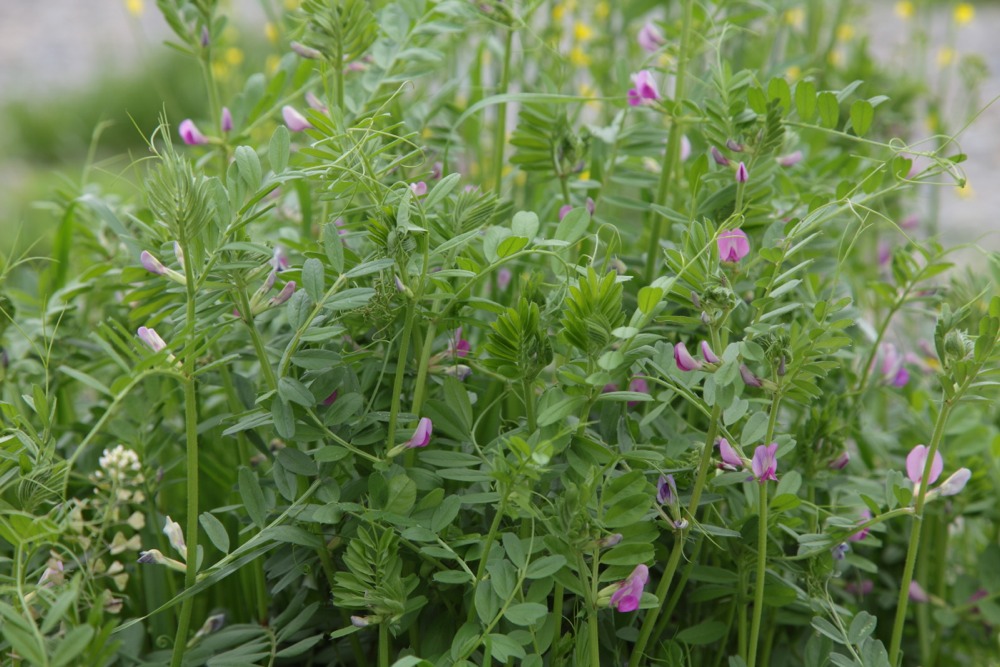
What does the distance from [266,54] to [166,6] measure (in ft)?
9.65

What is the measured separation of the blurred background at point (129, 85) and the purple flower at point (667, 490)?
128 cm

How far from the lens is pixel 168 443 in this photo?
1128 millimetres

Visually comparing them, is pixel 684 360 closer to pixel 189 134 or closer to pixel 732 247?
pixel 732 247

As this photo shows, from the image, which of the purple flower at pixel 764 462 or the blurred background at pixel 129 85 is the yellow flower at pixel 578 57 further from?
the purple flower at pixel 764 462

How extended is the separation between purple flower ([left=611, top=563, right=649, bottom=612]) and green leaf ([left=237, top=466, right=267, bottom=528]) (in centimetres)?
30

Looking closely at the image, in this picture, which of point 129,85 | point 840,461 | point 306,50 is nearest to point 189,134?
point 306,50

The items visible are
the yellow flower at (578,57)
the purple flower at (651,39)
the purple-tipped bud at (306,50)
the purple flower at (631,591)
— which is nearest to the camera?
the purple flower at (631,591)

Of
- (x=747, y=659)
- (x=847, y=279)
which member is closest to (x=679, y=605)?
(x=747, y=659)

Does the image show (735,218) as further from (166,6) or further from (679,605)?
(166,6)

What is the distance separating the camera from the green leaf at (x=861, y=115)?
0.91 metres

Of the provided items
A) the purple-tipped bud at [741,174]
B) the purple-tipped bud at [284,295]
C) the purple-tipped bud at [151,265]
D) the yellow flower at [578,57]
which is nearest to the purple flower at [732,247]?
the purple-tipped bud at [741,174]

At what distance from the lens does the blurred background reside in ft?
8.24

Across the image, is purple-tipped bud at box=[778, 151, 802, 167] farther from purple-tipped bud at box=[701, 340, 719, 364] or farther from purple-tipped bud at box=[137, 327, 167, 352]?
purple-tipped bud at box=[137, 327, 167, 352]

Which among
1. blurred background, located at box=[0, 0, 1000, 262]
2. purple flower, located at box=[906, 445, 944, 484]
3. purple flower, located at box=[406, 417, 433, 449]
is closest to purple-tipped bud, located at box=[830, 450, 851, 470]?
purple flower, located at box=[906, 445, 944, 484]
